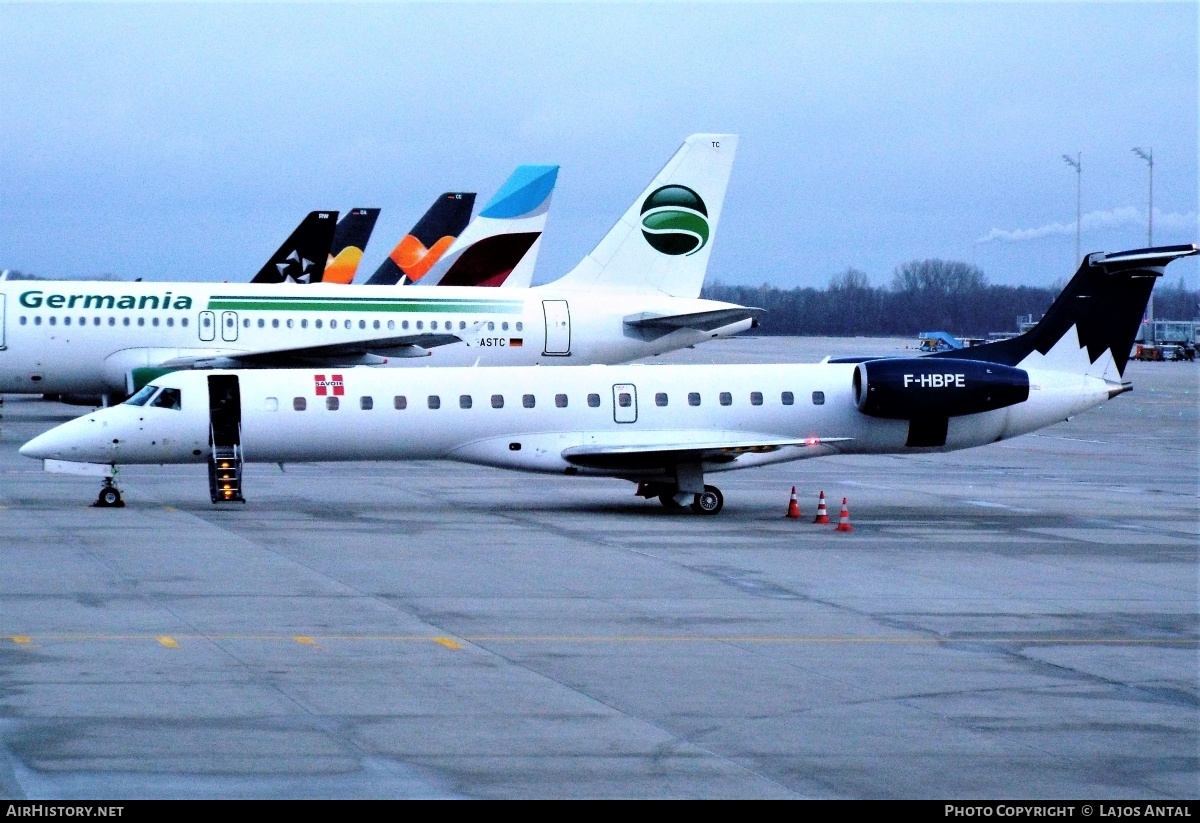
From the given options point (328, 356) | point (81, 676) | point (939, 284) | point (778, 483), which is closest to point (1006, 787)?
point (81, 676)

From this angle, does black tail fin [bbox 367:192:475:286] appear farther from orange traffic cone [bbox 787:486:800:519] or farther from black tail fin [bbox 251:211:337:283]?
orange traffic cone [bbox 787:486:800:519]

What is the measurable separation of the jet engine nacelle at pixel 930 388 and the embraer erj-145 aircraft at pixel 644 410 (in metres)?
0.03

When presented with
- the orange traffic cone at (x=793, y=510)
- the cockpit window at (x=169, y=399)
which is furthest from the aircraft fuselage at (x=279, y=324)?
the orange traffic cone at (x=793, y=510)

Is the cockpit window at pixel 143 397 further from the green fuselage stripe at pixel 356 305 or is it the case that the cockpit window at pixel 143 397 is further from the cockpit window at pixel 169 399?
the green fuselage stripe at pixel 356 305

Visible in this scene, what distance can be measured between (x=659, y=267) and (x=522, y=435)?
1890 cm

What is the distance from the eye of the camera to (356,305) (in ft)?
155

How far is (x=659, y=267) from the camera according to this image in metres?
47.3

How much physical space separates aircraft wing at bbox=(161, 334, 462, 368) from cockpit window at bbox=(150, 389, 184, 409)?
1647cm


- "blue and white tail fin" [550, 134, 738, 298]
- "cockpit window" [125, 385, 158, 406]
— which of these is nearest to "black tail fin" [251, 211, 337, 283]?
"blue and white tail fin" [550, 134, 738, 298]

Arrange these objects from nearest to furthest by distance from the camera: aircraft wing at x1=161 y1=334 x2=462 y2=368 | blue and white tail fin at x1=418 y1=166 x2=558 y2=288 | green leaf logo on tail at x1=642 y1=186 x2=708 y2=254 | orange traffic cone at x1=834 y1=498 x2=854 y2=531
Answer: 1. orange traffic cone at x1=834 y1=498 x2=854 y2=531
2. aircraft wing at x1=161 y1=334 x2=462 y2=368
3. green leaf logo on tail at x1=642 y1=186 x2=708 y2=254
4. blue and white tail fin at x1=418 y1=166 x2=558 y2=288

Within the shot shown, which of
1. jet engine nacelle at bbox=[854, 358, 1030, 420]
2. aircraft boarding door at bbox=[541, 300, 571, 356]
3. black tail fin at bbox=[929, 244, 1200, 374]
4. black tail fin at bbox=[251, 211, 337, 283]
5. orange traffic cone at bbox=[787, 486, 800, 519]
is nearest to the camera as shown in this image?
orange traffic cone at bbox=[787, 486, 800, 519]

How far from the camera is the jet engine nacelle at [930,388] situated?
2945 centimetres

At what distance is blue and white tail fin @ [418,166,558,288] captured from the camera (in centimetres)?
5503
